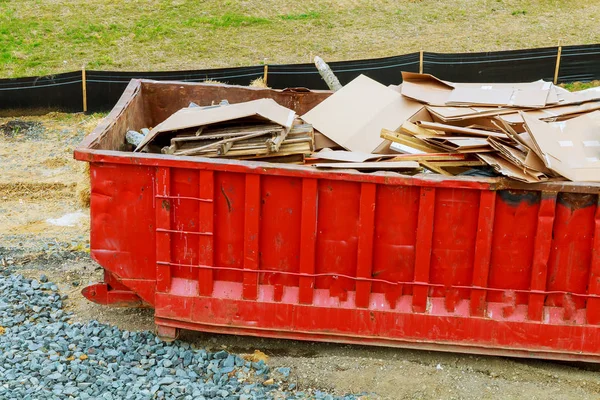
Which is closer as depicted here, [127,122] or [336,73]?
[127,122]

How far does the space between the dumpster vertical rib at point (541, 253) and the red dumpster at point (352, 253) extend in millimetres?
12

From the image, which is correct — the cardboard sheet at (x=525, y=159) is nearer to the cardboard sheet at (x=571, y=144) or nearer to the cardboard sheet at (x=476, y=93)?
the cardboard sheet at (x=571, y=144)

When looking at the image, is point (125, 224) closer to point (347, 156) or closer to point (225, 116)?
point (225, 116)

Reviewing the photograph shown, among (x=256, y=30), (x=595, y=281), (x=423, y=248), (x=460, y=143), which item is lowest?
(x=595, y=281)

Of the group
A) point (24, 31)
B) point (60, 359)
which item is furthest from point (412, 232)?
point (24, 31)

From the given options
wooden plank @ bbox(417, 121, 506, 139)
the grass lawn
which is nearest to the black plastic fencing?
the grass lawn

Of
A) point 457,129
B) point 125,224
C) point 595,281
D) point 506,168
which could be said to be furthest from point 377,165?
point 125,224

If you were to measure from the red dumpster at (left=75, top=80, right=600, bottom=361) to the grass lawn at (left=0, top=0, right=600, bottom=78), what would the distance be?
1603 centimetres

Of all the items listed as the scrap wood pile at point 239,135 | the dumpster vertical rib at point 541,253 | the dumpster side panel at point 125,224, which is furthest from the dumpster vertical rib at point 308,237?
the dumpster vertical rib at point 541,253

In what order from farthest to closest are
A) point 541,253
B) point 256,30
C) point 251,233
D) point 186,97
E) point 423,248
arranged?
1. point 256,30
2. point 186,97
3. point 251,233
4. point 423,248
5. point 541,253

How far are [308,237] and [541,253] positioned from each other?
1.92 metres

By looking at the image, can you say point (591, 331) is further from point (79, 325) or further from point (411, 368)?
point (79, 325)

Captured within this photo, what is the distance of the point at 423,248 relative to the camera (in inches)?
259

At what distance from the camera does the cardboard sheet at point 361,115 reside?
25.0ft
